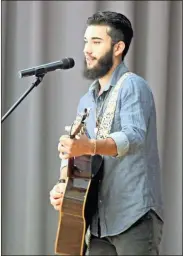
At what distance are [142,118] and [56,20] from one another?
1231mm

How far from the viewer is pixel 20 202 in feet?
8.04

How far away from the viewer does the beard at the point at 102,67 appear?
1.44 meters

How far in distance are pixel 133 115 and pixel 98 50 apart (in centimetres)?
23

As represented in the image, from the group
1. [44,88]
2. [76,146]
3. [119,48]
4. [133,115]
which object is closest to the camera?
[76,146]

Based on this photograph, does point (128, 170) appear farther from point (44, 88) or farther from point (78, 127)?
point (44, 88)

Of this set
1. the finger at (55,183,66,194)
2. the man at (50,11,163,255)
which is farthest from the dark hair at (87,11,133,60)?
the finger at (55,183,66,194)

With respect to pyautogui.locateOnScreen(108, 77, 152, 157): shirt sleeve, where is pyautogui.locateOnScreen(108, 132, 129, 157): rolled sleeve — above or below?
below

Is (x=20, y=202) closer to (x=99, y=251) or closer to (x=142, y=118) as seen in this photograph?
(x=99, y=251)

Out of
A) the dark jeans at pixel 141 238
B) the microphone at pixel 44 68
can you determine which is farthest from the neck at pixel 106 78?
the dark jeans at pixel 141 238

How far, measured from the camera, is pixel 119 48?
4.78 ft

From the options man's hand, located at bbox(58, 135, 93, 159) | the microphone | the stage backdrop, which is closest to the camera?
man's hand, located at bbox(58, 135, 93, 159)

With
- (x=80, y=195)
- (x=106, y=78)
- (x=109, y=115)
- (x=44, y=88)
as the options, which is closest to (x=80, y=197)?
(x=80, y=195)

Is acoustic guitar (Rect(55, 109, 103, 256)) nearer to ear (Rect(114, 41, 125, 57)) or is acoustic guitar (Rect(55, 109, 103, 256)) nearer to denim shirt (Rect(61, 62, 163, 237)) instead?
denim shirt (Rect(61, 62, 163, 237))

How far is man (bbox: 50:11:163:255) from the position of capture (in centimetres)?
142
